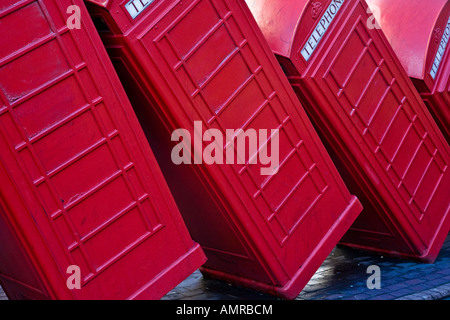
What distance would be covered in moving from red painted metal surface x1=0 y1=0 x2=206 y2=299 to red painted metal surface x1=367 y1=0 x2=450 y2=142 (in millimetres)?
3108

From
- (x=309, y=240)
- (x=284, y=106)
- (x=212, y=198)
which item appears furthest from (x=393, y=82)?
(x=212, y=198)

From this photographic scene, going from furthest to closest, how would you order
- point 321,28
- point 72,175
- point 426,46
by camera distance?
point 426,46, point 321,28, point 72,175

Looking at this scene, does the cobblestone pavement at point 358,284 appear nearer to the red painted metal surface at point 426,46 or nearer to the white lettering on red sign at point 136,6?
the red painted metal surface at point 426,46

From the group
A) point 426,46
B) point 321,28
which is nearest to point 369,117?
point 321,28

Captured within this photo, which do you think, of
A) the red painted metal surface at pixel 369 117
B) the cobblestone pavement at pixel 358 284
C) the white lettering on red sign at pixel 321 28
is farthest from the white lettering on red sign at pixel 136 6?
the cobblestone pavement at pixel 358 284

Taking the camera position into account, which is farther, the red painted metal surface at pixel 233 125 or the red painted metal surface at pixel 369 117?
the red painted metal surface at pixel 369 117

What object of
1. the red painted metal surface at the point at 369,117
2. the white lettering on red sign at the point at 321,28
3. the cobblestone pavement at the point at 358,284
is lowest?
the cobblestone pavement at the point at 358,284

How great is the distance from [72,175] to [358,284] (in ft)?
8.70

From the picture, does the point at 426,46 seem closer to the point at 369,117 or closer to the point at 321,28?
the point at 369,117

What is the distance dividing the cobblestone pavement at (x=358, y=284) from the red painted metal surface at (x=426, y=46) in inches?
61.6

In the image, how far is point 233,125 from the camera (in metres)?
3.78

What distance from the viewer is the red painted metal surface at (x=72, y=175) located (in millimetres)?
2947

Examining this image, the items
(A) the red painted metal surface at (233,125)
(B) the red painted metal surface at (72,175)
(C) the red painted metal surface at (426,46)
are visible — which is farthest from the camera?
(C) the red painted metal surface at (426,46)

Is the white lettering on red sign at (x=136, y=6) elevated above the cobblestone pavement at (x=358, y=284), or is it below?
above
